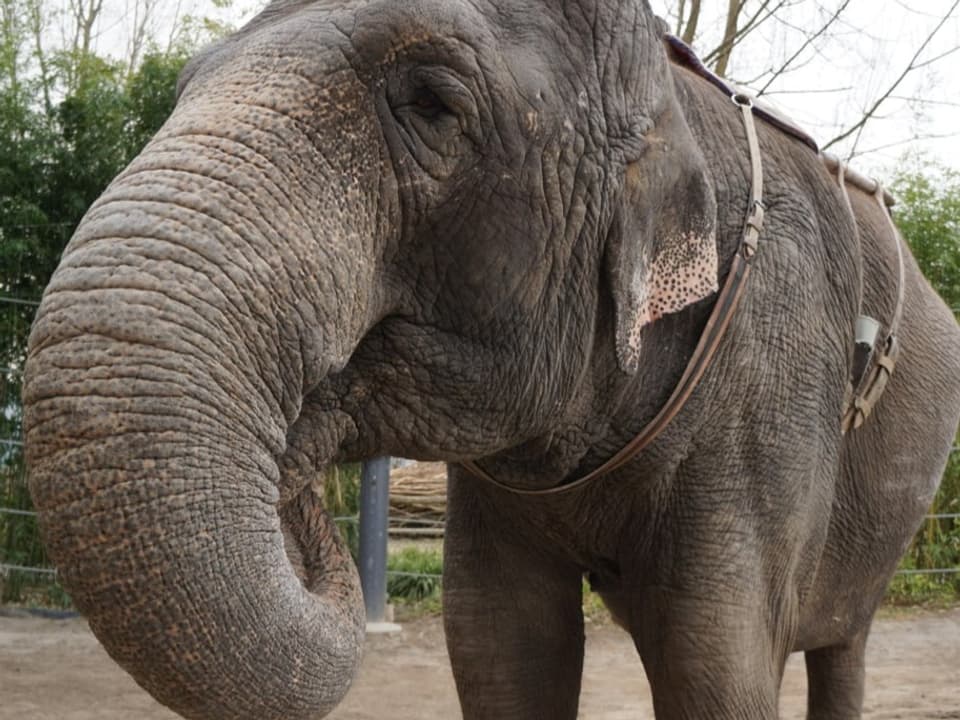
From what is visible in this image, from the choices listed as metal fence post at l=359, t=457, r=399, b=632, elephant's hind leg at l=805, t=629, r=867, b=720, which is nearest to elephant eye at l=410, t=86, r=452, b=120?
elephant's hind leg at l=805, t=629, r=867, b=720

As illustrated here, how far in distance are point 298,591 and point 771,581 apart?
1378mm

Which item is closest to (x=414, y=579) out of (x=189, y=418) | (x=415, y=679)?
(x=415, y=679)

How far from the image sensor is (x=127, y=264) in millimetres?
1663

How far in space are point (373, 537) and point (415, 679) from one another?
125 centimetres

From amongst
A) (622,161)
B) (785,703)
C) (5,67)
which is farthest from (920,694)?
(5,67)

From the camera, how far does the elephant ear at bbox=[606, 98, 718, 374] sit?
2420 millimetres

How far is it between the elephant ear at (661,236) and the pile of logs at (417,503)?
27.9 feet

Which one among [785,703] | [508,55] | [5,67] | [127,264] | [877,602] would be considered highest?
[5,67]

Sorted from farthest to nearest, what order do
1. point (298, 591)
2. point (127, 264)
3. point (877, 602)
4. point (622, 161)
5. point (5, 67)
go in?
point (5, 67) < point (877, 602) < point (622, 161) < point (298, 591) < point (127, 264)

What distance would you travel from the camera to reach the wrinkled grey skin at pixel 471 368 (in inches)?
64.5

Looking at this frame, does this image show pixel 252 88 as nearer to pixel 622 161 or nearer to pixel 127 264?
pixel 127 264

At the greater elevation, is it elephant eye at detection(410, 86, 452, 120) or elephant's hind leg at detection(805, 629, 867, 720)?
elephant eye at detection(410, 86, 452, 120)

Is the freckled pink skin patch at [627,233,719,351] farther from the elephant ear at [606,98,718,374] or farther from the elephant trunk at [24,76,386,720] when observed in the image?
the elephant trunk at [24,76,386,720]

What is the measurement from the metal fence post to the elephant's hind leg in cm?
376
